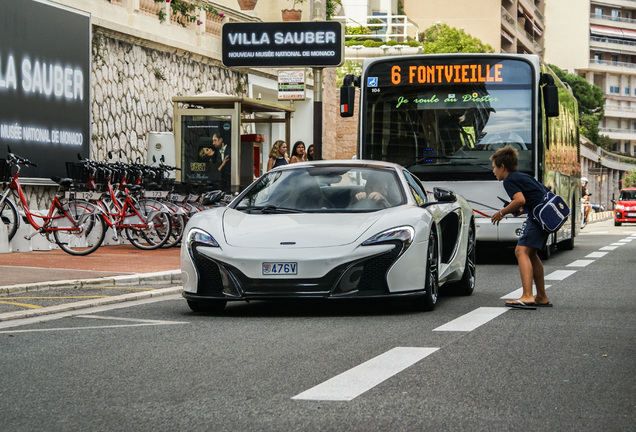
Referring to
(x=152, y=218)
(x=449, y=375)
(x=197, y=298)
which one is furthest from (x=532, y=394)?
(x=152, y=218)

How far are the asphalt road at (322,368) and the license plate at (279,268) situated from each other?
1.36 ft

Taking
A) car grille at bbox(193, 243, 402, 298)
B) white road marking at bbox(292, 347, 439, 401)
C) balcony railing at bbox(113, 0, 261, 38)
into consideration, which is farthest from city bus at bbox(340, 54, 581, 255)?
white road marking at bbox(292, 347, 439, 401)

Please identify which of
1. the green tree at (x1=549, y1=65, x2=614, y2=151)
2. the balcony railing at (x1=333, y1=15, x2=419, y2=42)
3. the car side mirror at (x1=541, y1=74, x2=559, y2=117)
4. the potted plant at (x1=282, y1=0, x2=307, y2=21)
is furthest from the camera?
the green tree at (x1=549, y1=65, x2=614, y2=151)

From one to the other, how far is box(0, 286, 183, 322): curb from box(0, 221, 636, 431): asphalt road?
17cm

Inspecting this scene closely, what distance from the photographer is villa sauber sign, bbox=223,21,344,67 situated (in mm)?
20688

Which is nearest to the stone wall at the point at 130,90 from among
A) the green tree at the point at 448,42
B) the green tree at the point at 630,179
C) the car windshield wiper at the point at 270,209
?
the car windshield wiper at the point at 270,209

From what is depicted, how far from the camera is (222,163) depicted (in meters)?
23.9

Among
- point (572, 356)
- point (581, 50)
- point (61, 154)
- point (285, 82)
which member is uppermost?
point (581, 50)

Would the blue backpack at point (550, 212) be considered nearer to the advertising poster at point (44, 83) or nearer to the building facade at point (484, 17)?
the advertising poster at point (44, 83)

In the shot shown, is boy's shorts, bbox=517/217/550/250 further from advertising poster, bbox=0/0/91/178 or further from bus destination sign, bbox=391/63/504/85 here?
advertising poster, bbox=0/0/91/178

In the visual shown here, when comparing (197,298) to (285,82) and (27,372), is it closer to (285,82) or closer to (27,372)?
(27,372)

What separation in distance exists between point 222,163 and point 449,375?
17.6 meters

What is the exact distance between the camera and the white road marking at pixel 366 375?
5.97 metres

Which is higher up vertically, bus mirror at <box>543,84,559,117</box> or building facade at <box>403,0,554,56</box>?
building facade at <box>403,0,554,56</box>
